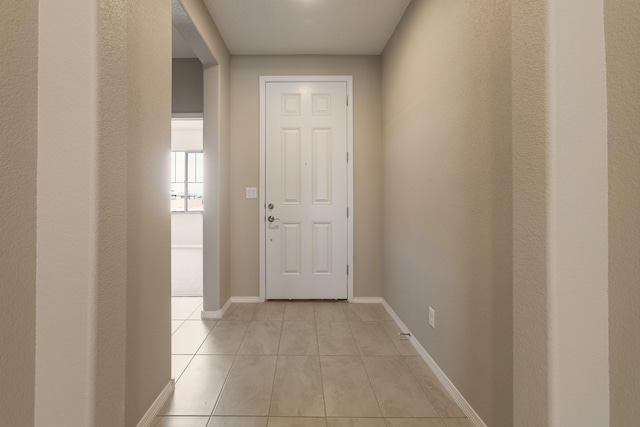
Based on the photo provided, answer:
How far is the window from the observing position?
7.39 metres

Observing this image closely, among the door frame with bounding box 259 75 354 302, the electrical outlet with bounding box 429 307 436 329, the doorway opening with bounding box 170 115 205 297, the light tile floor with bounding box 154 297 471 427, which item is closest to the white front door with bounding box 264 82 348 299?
the door frame with bounding box 259 75 354 302

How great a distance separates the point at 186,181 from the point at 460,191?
23.0 ft

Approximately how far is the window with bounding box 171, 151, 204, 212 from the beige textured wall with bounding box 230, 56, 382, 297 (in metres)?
4.68

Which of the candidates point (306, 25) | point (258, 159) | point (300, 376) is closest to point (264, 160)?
point (258, 159)

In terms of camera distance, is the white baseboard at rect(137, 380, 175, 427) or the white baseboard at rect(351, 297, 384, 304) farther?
the white baseboard at rect(351, 297, 384, 304)

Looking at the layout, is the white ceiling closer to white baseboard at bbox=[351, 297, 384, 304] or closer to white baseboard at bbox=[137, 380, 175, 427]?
white baseboard at bbox=[351, 297, 384, 304]

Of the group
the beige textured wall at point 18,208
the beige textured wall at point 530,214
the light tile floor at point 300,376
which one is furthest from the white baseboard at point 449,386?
the beige textured wall at point 18,208

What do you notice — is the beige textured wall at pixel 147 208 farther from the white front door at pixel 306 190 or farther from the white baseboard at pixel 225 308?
the white front door at pixel 306 190

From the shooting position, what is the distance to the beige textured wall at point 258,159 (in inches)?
127

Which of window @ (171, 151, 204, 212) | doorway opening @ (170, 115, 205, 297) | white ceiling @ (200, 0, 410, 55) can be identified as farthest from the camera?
window @ (171, 151, 204, 212)

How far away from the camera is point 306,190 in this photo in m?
3.29

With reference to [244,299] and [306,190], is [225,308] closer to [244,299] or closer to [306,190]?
[244,299]

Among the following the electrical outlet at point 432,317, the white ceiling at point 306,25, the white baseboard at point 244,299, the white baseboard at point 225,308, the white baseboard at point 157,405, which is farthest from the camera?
the white baseboard at point 244,299

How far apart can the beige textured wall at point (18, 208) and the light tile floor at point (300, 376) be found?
2.87 ft
